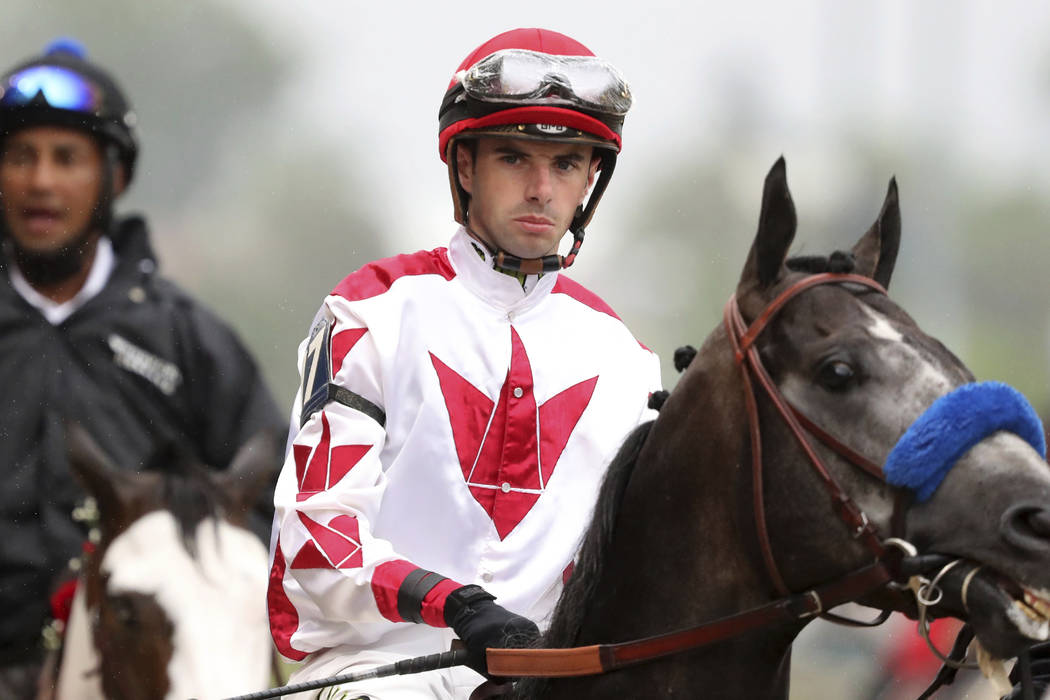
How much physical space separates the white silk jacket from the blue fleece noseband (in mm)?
679

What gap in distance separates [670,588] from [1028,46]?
480 cm

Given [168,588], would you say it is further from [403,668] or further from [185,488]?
[403,668]

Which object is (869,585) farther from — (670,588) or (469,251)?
(469,251)

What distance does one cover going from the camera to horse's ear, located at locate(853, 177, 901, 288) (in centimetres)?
245

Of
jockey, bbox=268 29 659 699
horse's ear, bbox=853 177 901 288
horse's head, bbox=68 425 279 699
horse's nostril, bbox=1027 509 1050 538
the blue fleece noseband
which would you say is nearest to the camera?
horse's nostril, bbox=1027 509 1050 538

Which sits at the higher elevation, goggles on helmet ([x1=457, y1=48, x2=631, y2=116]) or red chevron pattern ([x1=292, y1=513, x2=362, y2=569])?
goggles on helmet ([x1=457, y1=48, x2=631, y2=116])

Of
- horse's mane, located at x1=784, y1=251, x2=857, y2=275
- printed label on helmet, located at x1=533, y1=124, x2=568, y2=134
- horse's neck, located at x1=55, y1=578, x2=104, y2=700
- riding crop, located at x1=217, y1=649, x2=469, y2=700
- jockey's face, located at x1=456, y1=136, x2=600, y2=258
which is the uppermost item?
printed label on helmet, located at x1=533, y1=124, x2=568, y2=134

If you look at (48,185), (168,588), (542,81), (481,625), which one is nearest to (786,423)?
(481,625)

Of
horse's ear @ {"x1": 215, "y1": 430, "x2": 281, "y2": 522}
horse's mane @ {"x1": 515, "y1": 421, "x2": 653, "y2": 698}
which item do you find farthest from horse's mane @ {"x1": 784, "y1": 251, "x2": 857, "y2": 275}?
horse's ear @ {"x1": 215, "y1": 430, "x2": 281, "y2": 522}

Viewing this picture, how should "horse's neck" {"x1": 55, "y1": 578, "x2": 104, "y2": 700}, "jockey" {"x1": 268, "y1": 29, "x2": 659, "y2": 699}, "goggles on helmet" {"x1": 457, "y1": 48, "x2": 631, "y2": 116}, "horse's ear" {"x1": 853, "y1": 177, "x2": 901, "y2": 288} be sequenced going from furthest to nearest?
"horse's neck" {"x1": 55, "y1": 578, "x2": 104, "y2": 700}, "goggles on helmet" {"x1": 457, "y1": 48, "x2": 631, "y2": 116}, "jockey" {"x1": 268, "y1": 29, "x2": 659, "y2": 699}, "horse's ear" {"x1": 853, "y1": 177, "x2": 901, "y2": 288}

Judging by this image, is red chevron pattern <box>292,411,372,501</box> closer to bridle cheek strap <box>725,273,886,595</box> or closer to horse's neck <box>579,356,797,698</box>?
horse's neck <box>579,356,797,698</box>

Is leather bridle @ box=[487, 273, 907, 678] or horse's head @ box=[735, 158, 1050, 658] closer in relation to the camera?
horse's head @ box=[735, 158, 1050, 658]

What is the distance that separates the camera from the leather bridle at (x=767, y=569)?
81.3 inches

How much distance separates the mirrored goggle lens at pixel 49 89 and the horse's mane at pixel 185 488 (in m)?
1.17
